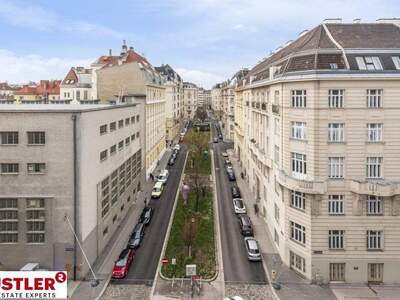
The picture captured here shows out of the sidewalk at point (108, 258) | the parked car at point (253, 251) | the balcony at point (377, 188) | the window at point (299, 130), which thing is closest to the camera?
the sidewalk at point (108, 258)

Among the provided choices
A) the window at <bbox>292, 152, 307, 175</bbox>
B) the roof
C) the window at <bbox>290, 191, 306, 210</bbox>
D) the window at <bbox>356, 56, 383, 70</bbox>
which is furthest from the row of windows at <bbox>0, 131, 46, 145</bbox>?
the window at <bbox>356, 56, 383, 70</bbox>

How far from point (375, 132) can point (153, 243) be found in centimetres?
2319

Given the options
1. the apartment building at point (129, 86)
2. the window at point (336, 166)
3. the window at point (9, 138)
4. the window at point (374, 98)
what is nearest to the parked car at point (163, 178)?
the apartment building at point (129, 86)

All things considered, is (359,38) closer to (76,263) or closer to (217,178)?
(76,263)

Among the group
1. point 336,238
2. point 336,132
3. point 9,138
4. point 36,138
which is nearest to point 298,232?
point 336,238

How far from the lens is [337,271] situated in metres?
33.2

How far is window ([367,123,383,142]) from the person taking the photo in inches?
1271

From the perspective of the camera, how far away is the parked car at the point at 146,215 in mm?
46634

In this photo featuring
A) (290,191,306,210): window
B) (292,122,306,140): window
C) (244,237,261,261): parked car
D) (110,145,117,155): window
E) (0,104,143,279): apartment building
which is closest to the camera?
(0,104,143,279): apartment building

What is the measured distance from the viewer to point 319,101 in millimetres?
32094

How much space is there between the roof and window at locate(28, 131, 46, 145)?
68.5 feet

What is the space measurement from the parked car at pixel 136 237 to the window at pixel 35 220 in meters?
9.29

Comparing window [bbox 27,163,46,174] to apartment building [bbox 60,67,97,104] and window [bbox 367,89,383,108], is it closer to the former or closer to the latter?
window [bbox 367,89,383,108]

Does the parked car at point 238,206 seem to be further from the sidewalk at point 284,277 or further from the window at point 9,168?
the window at point 9,168
